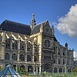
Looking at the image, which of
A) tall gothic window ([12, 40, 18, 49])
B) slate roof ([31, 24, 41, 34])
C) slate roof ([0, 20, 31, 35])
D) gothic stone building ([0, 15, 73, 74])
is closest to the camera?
gothic stone building ([0, 15, 73, 74])

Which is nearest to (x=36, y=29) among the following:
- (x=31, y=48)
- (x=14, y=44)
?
(x=31, y=48)

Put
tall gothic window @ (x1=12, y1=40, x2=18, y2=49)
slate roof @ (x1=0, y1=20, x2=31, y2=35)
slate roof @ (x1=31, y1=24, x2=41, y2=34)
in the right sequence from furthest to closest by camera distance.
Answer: slate roof @ (x1=31, y1=24, x2=41, y2=34)
slate roof @ (x1=0, y1=20, x2=31, y2=35)
tall gothic window @ (x1=12, y1=40, x2=18, y2=49)

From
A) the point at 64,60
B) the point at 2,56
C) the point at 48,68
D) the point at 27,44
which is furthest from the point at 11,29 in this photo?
the point at 64,60

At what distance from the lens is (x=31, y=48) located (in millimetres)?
75562

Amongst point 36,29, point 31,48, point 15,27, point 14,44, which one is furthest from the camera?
point 36,29

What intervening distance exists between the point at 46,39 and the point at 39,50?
513cm

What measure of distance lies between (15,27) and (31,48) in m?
9.21

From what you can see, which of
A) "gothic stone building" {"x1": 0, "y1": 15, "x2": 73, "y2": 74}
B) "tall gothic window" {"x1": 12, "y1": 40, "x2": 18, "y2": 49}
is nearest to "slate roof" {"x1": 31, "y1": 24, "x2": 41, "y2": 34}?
"gothic stone building" {"x1": 0, "y1": 15, "x2": 73, "y2": 74}

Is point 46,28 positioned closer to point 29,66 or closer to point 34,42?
point 34,42

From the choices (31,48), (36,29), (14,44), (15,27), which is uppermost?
(15,27)

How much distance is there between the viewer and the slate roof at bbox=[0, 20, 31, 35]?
248ft

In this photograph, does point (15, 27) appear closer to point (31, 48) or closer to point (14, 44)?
point (14, 44)

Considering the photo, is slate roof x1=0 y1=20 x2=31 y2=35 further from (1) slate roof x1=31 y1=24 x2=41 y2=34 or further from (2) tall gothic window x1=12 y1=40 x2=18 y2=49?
(2) tall gothic window x1=12 y1=40 x2=18 y2=49

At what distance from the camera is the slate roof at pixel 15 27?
75.5 m
